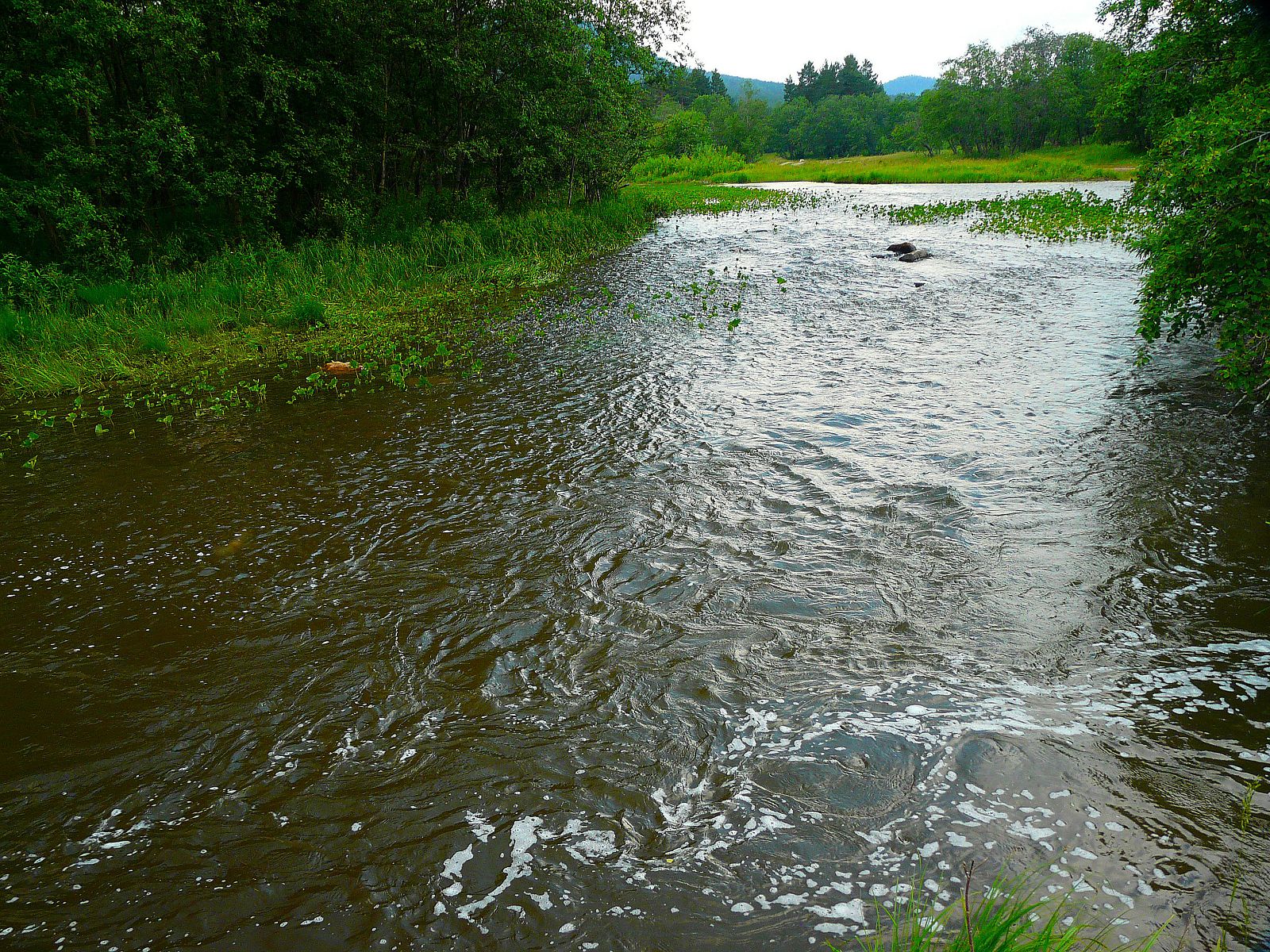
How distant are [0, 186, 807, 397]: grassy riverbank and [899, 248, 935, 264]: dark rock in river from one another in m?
11.0

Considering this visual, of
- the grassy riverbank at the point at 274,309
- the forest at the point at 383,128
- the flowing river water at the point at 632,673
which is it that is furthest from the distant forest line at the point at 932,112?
the flowing river water at the point at 632,673

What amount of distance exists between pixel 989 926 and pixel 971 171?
6658 cm

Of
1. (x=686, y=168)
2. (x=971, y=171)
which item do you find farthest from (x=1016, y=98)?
(x=686, y=168)

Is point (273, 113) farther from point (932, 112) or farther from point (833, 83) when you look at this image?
point (833, 83)

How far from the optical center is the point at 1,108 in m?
14.5

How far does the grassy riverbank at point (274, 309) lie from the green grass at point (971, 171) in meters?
45.7

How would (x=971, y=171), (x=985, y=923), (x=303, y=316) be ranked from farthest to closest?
1. (x=971, y=171)
2. (x=303, y=316)
3. (x=985, y=923)

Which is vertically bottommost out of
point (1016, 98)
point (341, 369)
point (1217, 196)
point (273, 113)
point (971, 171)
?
point (341, 369)

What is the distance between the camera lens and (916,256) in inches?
862

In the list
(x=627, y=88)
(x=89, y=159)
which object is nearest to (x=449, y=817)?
(x=89, y=159)

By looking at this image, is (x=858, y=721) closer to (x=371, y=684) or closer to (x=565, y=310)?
(x=371, y=684)

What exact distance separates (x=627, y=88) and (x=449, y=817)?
1271 inches

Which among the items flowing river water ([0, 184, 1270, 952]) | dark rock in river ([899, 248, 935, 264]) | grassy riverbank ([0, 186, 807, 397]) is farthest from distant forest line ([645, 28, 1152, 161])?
flowing river water ([0, 184, 1270, 952])

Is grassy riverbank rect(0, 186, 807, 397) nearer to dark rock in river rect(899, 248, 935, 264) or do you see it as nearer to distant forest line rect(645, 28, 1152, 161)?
dark rock in river rect(899, 248, 935, 264)
